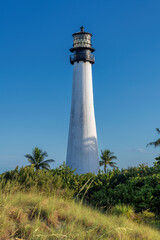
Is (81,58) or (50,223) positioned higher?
(81,58)

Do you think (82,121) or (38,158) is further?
(38,158)

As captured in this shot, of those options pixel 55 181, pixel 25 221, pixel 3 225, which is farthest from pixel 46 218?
pixel 55 181

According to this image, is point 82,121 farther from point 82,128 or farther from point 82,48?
point 82,48

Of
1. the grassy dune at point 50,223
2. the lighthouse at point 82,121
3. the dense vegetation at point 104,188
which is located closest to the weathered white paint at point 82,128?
the lighthouse at point 82,121

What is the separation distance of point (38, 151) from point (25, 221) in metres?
39.3

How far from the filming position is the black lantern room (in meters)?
30.6

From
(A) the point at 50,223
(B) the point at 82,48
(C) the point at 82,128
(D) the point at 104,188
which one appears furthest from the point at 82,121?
(A) the point at 50,223

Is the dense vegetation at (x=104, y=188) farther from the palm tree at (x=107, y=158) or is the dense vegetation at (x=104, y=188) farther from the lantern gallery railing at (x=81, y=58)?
the palm tree at (x=107, y=158)

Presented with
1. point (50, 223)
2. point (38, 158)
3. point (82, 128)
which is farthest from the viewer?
point (38, 158)

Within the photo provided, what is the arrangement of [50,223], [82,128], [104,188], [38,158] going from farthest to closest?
[38,158]
[82,128]
[104,188]
[50,223]

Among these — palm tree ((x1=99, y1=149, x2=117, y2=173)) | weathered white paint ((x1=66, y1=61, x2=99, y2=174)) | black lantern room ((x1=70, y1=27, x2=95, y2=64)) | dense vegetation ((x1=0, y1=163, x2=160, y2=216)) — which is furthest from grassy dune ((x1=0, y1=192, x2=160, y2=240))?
palm tree ((x1=99, y1=149, x2=117, y2=173))

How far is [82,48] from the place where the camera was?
30.9m

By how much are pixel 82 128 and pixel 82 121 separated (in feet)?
2.52

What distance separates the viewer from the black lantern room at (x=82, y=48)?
1205 inches
